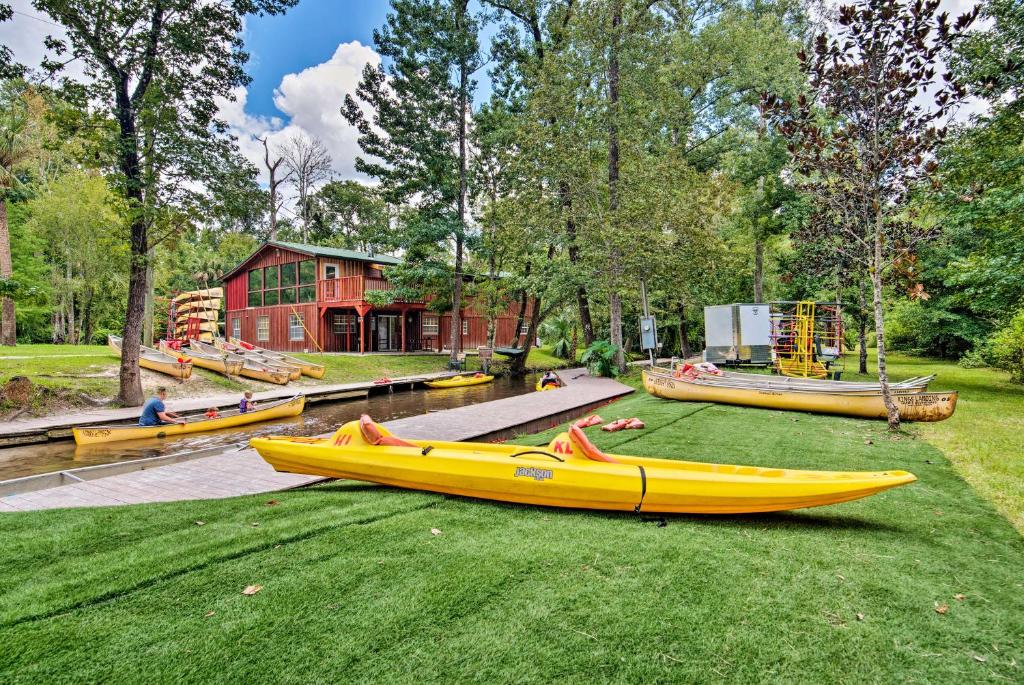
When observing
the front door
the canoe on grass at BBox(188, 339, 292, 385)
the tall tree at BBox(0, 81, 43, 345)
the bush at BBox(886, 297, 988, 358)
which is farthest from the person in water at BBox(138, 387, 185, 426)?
the bush at BBox(886, 297, 988, 358)

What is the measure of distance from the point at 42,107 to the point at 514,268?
82.7ft

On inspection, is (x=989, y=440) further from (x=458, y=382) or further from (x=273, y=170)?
(x=273, y=170)

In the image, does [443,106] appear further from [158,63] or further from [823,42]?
[823,42]

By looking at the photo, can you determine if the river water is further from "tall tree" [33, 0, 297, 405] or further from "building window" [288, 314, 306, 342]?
"building window" [288, 314, 306, 342]

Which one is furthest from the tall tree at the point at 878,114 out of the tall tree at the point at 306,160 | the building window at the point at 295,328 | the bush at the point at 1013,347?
the tall tree at the point at 306,160

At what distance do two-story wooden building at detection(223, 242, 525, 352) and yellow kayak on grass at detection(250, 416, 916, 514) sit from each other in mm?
20890

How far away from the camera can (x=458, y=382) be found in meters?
20.9

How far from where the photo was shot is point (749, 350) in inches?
675

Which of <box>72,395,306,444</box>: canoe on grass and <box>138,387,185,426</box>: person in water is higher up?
<box>138,387,185,426</box>: person in water

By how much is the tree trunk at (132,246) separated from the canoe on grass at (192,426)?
4.08 meters

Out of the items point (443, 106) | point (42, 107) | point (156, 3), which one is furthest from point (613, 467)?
point (42, 107)

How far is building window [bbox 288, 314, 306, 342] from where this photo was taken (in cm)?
2866

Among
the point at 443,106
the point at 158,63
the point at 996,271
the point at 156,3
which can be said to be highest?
the point at 443,106

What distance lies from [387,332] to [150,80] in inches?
739
